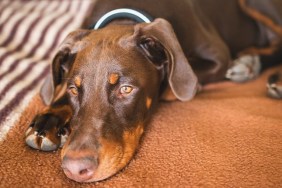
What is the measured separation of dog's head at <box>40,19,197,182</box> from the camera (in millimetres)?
1567

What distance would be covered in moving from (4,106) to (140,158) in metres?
0.82

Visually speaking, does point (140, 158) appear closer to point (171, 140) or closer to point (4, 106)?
point (171, 140)

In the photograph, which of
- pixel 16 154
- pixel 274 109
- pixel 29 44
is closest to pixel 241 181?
pixel 274 109

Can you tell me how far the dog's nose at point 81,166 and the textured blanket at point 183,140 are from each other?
79mm

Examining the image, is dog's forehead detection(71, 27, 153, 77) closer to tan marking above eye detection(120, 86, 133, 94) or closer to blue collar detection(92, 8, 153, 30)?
tan marking above eye detection(120, 86, 133, 94)

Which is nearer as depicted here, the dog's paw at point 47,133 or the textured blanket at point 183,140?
the textured blanket at point 183,140

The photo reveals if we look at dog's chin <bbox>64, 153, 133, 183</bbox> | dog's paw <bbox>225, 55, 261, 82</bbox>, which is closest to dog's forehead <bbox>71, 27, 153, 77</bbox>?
dog's chin <bbox>64, 153, 133, 183</bbox>

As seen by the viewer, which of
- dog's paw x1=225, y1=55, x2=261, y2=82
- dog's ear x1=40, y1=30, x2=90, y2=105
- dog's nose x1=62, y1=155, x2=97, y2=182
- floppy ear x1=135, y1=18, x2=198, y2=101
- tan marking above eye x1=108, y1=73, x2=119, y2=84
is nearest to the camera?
dog's nose x1=62, y1=155, x2=97, y2=182

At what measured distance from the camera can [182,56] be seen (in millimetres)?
1906

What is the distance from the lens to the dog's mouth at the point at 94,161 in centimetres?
151

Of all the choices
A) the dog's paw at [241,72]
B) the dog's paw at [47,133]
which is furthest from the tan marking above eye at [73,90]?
the dog's paw at [241,72]

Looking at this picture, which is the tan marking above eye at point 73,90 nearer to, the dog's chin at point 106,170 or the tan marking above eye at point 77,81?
the tan marking above eye at point 77,81

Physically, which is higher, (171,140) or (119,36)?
(119,36)

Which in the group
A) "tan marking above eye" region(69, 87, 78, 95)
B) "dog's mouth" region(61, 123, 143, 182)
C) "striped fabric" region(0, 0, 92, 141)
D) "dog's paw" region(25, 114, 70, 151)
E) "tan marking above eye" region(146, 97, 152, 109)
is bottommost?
"striped fabric" region(0, 0, 92, 141)
